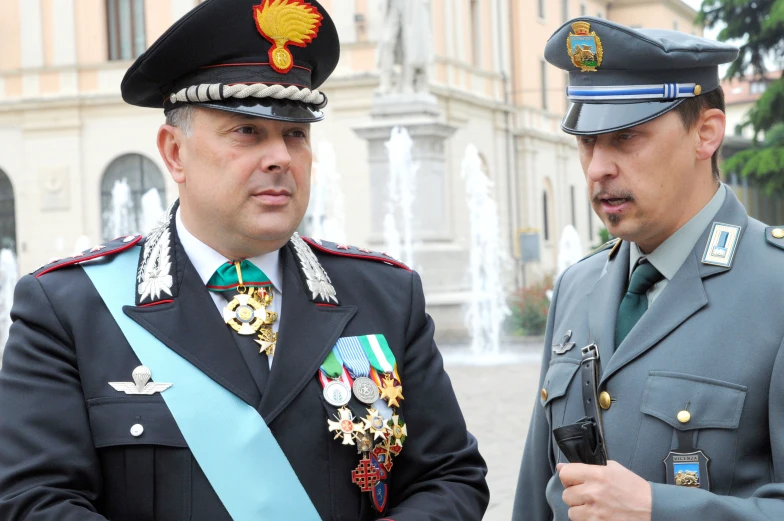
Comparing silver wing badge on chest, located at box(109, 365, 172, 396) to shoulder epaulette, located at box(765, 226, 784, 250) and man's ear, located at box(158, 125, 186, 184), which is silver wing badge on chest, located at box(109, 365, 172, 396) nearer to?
man's ear, located at box(158, 125, 186, 184)

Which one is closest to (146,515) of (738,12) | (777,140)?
(738,12)

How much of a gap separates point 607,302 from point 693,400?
37 centimetres

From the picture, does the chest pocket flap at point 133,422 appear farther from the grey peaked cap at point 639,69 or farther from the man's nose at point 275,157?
the grey peaked cap at point 639,69

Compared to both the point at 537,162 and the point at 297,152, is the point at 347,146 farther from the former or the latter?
the point at 297,152

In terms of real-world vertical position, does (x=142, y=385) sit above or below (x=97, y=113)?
below

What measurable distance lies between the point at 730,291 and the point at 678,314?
118 millimetres

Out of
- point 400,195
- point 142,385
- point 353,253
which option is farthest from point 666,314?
point 400,195

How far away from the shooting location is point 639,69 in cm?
267

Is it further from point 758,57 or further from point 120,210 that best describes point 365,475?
point 120,210

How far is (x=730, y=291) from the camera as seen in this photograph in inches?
101

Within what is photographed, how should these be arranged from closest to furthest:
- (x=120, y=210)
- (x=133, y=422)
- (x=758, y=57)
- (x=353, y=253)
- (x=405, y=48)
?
(x=133, y=422)
(x=353, y=253)
(x=405, y=48)
(x=758, y=57)
(x=120, y=210)

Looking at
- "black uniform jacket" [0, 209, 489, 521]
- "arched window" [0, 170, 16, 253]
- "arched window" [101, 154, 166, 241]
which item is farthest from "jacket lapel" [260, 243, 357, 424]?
"arched window" [0, 170, 16, 253]

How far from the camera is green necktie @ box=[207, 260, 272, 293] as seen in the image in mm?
2660

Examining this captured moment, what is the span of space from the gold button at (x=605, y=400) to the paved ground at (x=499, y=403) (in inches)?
132
